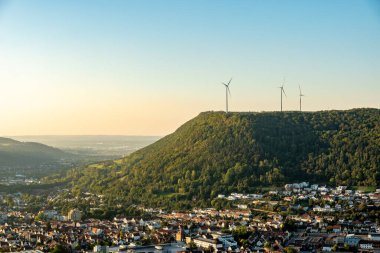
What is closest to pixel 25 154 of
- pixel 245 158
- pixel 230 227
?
pixel 245 158

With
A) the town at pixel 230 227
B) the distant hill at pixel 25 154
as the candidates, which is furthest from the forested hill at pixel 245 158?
the distant hill at pixel 25 154

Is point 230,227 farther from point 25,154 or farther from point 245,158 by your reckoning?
point 25,154

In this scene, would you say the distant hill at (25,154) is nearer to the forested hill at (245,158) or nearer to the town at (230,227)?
the forested hill at (245,158)

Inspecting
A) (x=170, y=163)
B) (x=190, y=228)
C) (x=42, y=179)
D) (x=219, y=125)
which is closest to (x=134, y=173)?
(x=170, y=163)

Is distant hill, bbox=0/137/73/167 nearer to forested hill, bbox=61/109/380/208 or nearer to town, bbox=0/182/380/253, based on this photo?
forested hill, bbox=61/109/380/208

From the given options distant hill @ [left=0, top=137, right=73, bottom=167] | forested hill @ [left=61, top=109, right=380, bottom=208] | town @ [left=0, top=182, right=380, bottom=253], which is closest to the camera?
town @ [left=0, top=182, right=380, bottom=253]

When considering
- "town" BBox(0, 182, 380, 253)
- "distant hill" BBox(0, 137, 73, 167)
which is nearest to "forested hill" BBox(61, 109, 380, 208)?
"town" BBox(0, 182, 380, 253)
